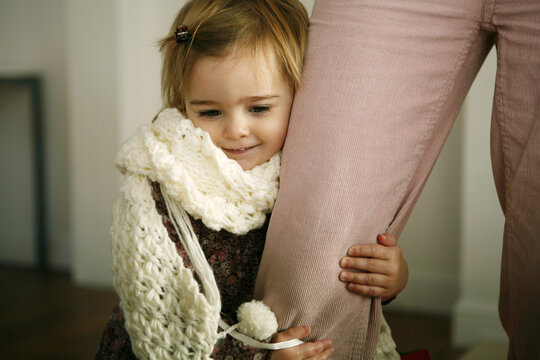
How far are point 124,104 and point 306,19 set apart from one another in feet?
6.13

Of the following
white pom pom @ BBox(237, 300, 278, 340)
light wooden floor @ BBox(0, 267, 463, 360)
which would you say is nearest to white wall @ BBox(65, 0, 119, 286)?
light wooden floor @ BBox(0, 267, 463, 360)

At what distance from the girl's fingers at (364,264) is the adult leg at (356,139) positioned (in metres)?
0.01

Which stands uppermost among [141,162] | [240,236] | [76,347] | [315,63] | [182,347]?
[315,63]

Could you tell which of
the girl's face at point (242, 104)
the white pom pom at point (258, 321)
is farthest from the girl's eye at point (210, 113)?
the white pom pom at point (258, 321)

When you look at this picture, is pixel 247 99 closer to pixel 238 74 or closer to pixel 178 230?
pixel 238 74

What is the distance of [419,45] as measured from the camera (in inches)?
30.7

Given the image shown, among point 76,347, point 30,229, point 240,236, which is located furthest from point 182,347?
point 30,229

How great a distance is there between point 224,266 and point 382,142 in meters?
0.37

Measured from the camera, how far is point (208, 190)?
0.86 m

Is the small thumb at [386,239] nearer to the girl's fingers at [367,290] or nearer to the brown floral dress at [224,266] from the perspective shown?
the girl's fingers at [367,290]

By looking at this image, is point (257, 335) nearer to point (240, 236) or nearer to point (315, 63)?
point (240, 236)

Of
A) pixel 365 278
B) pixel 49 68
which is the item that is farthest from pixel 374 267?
pixel 49 68

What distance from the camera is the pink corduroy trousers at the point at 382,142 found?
75cm

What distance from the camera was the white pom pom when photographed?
785mm
